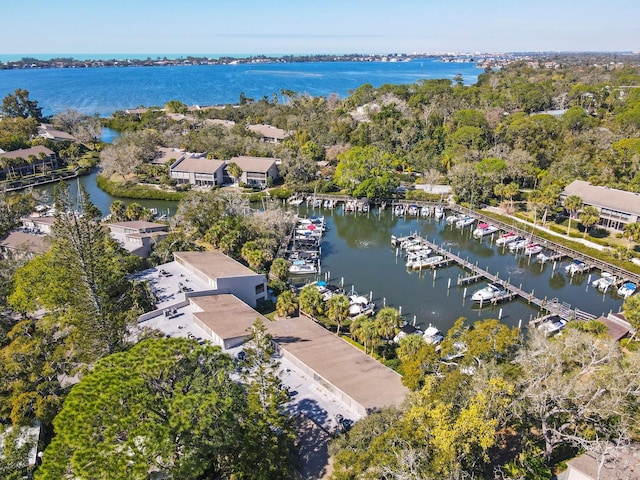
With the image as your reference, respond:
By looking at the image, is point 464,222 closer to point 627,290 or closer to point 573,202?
point 573,202

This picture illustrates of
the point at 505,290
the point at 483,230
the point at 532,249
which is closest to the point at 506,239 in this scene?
the point at 532,249

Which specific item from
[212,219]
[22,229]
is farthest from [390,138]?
[22,229]

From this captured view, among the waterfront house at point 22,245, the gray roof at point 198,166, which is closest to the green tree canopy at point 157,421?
the waterfront house at point 22,245

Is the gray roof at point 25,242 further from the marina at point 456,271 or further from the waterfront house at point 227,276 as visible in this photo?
the marina at point 456,271

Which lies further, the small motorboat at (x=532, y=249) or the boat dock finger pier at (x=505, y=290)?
the small motorboat at (x=532, y=249)

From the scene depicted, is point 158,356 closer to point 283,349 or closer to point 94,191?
point 283,349

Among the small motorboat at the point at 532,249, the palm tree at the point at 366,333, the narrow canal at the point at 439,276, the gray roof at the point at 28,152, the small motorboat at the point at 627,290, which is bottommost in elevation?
the narrow canal at the point at 439,276

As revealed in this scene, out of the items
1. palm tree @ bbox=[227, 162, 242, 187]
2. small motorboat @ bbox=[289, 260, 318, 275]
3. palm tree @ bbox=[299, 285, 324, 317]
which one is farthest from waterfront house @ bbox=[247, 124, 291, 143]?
palm tree @ bbox=[299, 285, 324, 317]
